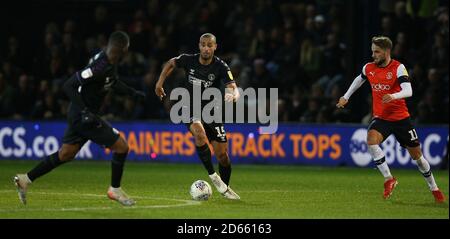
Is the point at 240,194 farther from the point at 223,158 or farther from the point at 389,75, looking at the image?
the point at 389,75

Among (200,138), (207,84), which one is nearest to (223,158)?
(200,138)

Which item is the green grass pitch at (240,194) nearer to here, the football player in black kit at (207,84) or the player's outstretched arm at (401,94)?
the football player in black kit at (207,84)

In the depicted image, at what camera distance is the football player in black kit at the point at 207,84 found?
1466 centimetres

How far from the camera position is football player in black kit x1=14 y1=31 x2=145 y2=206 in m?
12.7

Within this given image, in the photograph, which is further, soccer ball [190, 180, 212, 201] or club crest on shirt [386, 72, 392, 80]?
club crest on shirt [386, 72, 392, 80]

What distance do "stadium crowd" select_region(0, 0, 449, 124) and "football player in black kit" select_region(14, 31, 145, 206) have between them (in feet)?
36.5

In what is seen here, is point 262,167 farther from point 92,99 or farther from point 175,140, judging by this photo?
point 92,99

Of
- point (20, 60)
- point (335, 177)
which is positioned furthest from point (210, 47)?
point (20, 60)

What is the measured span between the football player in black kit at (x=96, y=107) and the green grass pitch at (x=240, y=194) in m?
0.55

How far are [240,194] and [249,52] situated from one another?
470 inches

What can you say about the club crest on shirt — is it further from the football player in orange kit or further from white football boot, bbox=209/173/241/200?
white football boot, bbox=209/173/241/200

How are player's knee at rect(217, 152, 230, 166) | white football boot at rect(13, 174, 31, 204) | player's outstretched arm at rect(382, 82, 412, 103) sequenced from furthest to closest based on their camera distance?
player's knee at rect(217, 152, 230, 166) → player's outstretched arm at rect(382, 82, 412, 103) → white football boot at rect(13, 174, 31, 204)

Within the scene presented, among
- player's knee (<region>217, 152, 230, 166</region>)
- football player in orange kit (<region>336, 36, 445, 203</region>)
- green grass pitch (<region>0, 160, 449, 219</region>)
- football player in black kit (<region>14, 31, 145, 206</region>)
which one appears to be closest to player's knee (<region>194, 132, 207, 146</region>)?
player's knee (<region>217, 152, 230, 166</region>)

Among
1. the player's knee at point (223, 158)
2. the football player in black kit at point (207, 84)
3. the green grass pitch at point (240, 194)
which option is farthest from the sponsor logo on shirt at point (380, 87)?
the player's knee at point (223, 158)
